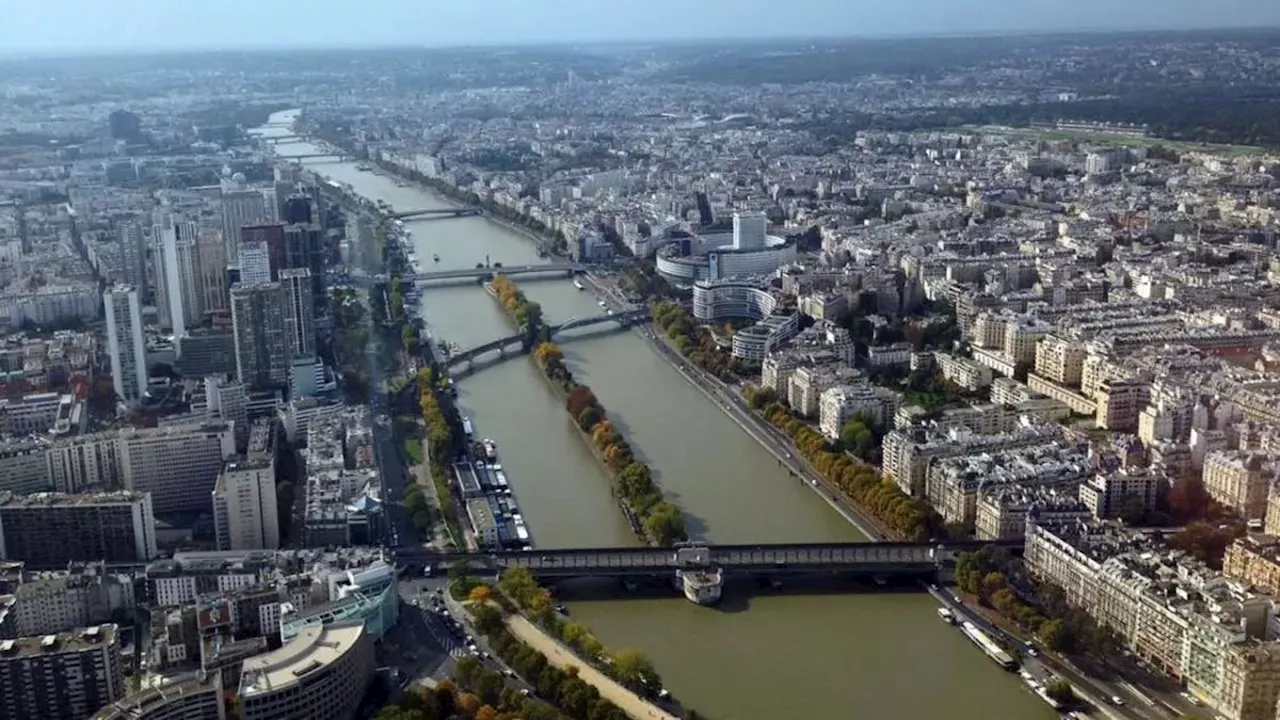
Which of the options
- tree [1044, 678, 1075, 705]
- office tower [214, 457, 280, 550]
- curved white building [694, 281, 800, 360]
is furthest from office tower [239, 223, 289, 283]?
tree [1044, 678, 1075, 705]

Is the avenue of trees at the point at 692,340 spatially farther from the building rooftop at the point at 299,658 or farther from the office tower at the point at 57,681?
the office tower at the point at 57,681

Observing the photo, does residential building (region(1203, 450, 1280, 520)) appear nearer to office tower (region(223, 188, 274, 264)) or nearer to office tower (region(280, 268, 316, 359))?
office tower (region(280, 268, 316, 359))

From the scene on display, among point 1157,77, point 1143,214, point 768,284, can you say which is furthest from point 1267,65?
point 768,284

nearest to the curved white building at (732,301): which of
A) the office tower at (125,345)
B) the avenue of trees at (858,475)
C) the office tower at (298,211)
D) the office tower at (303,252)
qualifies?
the avenue of trees at (858,475)

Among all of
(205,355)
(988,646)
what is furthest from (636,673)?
(205,355)

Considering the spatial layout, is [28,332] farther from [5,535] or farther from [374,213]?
[374,213]

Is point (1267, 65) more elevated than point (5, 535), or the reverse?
point (1267, 65)
